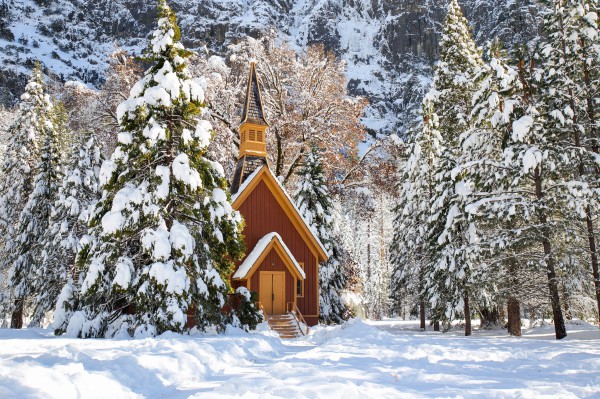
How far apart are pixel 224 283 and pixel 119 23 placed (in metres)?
146

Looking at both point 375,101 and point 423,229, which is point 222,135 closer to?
point 423,229

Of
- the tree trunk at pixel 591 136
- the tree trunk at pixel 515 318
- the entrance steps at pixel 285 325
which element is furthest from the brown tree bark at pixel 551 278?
the entrance steps at pixel 285 325

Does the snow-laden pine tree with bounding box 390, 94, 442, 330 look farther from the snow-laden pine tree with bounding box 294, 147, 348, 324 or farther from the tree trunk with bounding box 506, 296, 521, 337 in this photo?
the tree trunk with bounding box 506, 296, 521, 337

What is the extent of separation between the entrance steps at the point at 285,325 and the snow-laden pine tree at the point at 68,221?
9.31 metres

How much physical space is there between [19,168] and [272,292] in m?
17.2

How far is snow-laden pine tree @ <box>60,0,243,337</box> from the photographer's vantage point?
547 inches

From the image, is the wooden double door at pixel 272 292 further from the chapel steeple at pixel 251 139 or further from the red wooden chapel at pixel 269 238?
the chapel steeple at pixel 251 139

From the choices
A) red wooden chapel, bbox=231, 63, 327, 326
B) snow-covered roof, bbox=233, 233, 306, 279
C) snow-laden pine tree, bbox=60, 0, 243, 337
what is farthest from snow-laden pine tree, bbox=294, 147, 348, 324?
snow-laden pine tree, bbox=60, 0, 243, 337

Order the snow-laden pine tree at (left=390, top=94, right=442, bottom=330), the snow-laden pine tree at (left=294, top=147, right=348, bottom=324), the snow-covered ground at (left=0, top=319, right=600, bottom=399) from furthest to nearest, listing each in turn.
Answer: the snow-laden pine tree at (left=390, top=94, right=442, bottom=330)
the snow-laden pine tree at (left=294, top=147, right=348, bottom=324)
the snow-covered ground at (left=0, top=319, right=600, bottom=399)

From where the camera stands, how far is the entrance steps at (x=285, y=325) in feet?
67.7

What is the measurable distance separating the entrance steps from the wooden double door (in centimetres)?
65

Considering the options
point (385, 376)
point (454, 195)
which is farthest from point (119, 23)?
point (385, 376)

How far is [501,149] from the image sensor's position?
733 inches

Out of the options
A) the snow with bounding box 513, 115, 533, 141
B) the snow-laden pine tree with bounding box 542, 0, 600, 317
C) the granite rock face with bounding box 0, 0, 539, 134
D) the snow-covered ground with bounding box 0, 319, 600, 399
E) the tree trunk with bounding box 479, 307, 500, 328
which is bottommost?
the tree trunk with bounding box 479, 307, 500, 328
